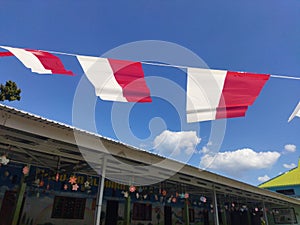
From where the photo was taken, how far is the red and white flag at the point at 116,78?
441cm

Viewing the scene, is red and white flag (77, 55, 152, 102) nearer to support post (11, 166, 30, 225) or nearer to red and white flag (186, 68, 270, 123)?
red and white flag (186, 68, 270, 123)

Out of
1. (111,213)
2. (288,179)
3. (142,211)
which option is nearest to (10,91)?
(111,213)

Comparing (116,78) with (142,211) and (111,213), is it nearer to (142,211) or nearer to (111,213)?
(111,213)

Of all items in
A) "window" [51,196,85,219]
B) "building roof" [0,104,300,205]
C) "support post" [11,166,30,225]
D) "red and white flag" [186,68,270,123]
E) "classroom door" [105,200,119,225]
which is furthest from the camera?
"classroom door" [105,200,119,225]

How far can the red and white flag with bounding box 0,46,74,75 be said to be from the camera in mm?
4223

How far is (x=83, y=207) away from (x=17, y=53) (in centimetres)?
798

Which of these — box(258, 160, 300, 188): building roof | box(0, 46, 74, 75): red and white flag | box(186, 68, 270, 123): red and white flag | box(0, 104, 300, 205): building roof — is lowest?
box(0, 104, 300, 205): building roof

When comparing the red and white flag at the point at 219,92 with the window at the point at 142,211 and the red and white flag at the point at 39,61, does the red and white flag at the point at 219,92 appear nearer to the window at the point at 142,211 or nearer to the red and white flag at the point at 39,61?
the red and white flag at the point at 39,61

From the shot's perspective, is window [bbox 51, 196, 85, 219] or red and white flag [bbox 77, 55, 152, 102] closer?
red and white flag [bbox 77, 55, 152, 102]

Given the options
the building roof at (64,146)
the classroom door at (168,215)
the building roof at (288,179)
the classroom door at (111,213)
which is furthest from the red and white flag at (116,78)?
the building roof at (288,179)

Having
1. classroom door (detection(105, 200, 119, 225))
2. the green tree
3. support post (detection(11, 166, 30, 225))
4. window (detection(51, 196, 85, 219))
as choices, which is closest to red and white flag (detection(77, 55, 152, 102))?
support post (detection(11, 166, 30, 225))

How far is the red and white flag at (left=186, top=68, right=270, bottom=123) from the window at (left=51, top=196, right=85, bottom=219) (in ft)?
24.6

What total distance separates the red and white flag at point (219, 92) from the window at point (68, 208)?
295 inches

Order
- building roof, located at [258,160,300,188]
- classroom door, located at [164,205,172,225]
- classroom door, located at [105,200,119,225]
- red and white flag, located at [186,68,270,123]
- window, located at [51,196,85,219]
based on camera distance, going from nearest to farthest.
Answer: red and white flag, located at [186,68,270,123] < window, located at [51,196,85,219] < classroom door, located at [105,200,119,225] < classroom door, located at [164,205,172,225] < building roof, located at [258,160,300,188]
